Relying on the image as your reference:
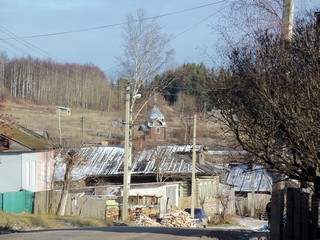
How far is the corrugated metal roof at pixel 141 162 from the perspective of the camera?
5453 cm

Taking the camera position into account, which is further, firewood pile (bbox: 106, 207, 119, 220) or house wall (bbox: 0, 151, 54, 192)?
house wall (bbox: 0, 151, 54, 192)

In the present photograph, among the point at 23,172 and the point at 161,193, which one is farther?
the point at 161,193

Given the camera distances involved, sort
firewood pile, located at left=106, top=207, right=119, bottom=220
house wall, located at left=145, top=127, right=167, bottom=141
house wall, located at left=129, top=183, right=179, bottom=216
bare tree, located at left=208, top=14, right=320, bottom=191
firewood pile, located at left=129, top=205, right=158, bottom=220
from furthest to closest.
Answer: house wall, located at left=145, top=127, right=167, bottom=141 → house wall, located at left=129, top=183, right=179, bottom=216 → firewood pile, located at left=129, top=205, right=158, bottom=220 → firewood pile, located at left=106, top=207, right=119, bottom=220 → bare tree, located at left=208, top=14, right=320, bottom=191

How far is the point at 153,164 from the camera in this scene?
5541cm

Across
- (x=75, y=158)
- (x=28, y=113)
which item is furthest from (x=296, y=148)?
(x=28, y=113)

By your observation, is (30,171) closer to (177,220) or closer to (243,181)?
(177,220)

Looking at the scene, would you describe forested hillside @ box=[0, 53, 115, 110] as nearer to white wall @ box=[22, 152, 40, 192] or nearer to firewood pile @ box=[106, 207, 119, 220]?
white wall @ box=[22, 152, 40, 192]

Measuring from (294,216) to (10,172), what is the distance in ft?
97.5

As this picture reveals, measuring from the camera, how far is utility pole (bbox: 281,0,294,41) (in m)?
12.5

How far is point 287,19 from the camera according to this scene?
13.6m

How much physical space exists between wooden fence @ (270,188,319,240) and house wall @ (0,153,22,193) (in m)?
28.9

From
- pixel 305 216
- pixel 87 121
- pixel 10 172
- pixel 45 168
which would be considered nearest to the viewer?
pixel 305 216

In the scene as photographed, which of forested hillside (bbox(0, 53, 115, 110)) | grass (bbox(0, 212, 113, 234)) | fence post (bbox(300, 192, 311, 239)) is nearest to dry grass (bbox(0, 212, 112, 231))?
grass (bbox(0, 212, 113, 234))

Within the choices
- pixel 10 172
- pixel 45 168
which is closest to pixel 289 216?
pixel 10 172
